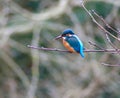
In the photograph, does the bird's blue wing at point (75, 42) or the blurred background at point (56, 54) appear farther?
the blurred background at point (56, 54)

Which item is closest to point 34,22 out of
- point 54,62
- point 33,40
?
point 33,40

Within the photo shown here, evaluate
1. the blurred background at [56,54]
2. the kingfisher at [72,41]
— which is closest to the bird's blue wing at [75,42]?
the kingfisher at [72,41]

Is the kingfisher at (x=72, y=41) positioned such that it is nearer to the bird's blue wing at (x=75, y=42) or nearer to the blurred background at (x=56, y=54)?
the bird's blue wing at (x=75, y=42)

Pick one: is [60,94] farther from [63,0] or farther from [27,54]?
[63,0]

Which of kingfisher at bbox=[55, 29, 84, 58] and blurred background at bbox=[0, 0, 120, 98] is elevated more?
blurred background at bbox=[0, 0, 120, 98]

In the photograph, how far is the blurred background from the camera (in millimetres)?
7856

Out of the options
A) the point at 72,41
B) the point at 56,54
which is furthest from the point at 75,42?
the point at 56,54

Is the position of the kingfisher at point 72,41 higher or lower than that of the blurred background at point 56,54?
lower

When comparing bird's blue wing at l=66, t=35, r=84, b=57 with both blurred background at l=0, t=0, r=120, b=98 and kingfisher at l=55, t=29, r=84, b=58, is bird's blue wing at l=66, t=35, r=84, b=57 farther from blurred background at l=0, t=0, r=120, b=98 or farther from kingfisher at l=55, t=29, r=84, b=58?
blurred background at l=0, t=0, r=120, b=98

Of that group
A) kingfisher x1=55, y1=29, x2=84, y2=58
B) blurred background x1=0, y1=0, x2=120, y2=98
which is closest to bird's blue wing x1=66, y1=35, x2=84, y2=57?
kingfisher x1=55, y1=29, x2=84, y2=58

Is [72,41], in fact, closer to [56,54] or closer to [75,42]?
[75,42]

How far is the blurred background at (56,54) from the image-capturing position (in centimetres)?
786

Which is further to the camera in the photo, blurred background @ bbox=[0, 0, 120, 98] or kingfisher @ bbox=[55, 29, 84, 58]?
blurred background @ bbox=[0, 0, 120, 98]

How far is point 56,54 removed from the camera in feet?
28.3
